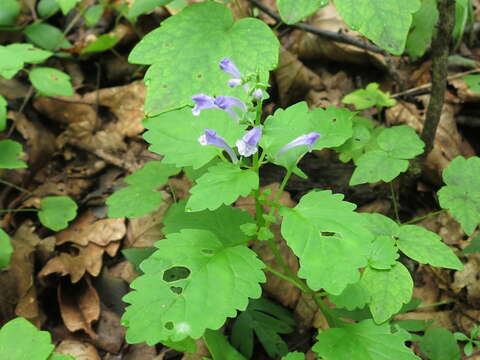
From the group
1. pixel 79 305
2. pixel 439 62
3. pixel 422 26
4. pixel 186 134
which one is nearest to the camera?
pixel 186 134

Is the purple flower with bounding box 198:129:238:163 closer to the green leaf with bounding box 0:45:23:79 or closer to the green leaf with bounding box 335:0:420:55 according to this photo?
the green leaf with bounding box 335:0:420:55

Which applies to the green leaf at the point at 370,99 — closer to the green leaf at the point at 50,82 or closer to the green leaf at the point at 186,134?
the green leaf at the point at 186,134

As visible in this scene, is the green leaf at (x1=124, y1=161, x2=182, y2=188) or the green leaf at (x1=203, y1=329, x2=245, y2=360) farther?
the green leaf at (x1=124, y1=161, x2=182, y2=188)

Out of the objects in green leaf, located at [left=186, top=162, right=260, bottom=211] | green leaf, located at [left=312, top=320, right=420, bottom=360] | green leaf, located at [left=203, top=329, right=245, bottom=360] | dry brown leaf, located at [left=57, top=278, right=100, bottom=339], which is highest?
green leaf, located at [left=186, top=162, right=260, bottom=211]

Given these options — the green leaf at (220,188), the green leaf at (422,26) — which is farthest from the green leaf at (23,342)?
the green leaf at (422,26)

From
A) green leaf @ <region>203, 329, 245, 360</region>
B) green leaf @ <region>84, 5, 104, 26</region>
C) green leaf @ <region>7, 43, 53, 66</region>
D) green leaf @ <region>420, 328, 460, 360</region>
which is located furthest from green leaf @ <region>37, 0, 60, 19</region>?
green leaf @ <region>420, 328, 460, 360</region>

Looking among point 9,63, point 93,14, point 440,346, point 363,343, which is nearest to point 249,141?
point 363,343

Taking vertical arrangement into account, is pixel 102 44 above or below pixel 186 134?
below

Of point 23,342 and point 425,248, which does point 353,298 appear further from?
point 23,342
